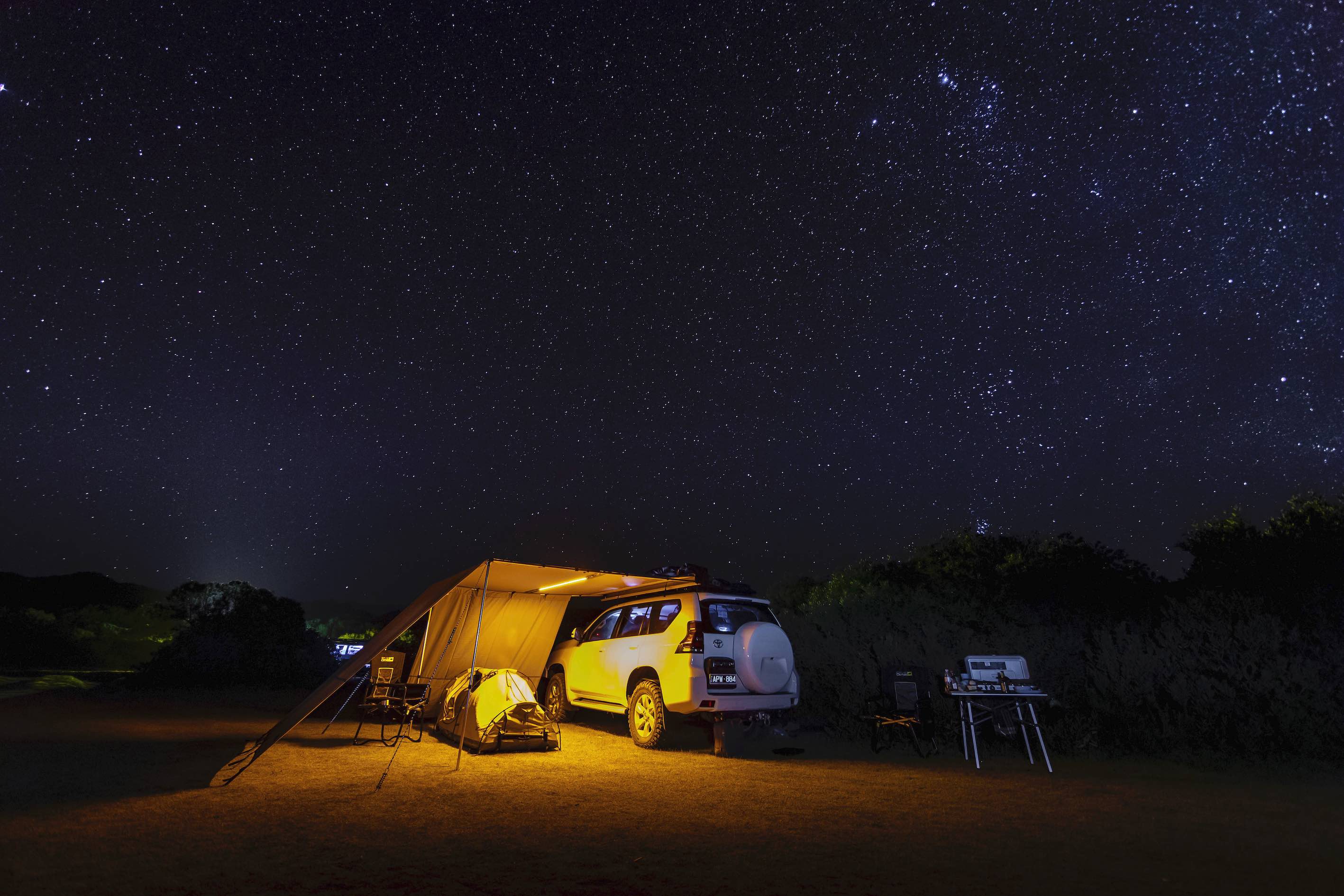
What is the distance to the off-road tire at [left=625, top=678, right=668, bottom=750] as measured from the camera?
354 inches

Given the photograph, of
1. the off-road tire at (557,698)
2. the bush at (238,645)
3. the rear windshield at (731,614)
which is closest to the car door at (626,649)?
the rear windshield at (731,614)

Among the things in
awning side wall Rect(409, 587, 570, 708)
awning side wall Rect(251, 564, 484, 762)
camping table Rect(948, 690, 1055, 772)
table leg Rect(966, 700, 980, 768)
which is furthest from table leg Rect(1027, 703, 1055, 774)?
awning side wall Rect(409, 587, 570, 708)

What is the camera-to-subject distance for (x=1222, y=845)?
4934 millimetres

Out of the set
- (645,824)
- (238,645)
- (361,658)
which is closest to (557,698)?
(361,658)

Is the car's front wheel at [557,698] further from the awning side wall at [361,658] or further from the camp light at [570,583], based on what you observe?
the awning side wall at [361,658]

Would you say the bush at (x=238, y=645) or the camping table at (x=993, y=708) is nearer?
the camping table at (x=993, y=708)

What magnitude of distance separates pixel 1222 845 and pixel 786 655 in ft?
15.2

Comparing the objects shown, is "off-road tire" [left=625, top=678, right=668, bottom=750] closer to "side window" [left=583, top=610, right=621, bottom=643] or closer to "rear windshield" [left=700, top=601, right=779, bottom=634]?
"rear windshield" [left=700, top=601, right=779, bottom=634]

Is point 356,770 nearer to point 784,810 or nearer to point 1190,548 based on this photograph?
point 784,810

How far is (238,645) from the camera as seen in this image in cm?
2125

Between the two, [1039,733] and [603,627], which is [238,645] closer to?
[603,627]

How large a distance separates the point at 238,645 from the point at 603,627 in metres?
15.5

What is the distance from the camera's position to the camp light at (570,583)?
9656 millimetres

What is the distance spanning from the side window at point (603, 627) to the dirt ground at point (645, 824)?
6.33ft
